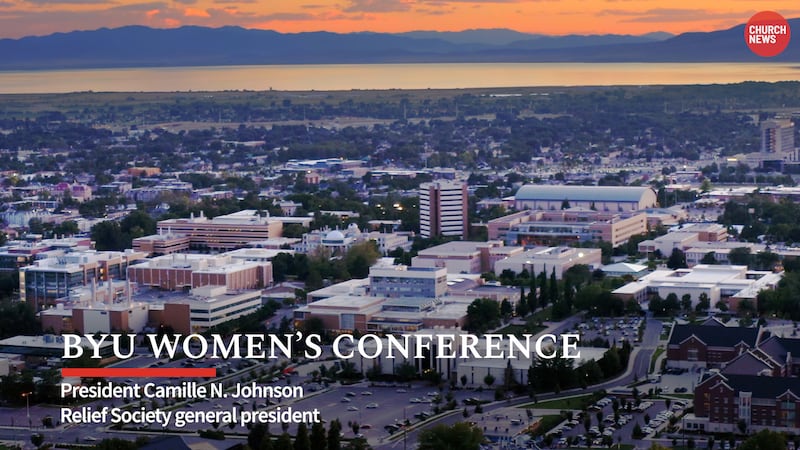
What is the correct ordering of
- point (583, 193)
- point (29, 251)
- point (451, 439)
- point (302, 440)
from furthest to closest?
point (583, 193)
point (29, 251)
point (451, 439)
point (302, 440)

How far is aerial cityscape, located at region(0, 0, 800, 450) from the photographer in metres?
12.4

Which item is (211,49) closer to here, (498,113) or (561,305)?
(498,113)

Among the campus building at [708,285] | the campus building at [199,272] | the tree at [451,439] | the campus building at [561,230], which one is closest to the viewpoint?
the tree at [451,439]

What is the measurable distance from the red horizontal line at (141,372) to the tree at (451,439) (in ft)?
10.8

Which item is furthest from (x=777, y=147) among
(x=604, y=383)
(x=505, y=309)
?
(x=604, y=383)

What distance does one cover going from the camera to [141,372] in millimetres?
14336

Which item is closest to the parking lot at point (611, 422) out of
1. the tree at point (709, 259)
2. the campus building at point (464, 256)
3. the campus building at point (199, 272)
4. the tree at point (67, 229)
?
the campus building at point (199, 272)

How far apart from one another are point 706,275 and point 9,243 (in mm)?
9161

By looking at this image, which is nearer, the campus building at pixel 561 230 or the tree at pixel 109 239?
the campus building at pixel 561 230

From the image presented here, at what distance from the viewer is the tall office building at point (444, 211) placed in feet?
74.5

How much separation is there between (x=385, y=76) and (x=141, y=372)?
78.9m

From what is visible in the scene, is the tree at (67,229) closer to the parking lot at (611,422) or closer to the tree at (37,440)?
the tree at (37,440)

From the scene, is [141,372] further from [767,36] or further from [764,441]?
[767,36]

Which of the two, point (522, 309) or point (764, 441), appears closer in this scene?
point (764, 441)
